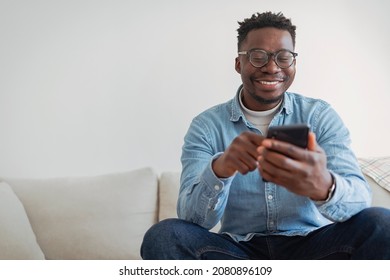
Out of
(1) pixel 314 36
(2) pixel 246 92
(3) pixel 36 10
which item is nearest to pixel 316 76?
(1) pixel 314 36

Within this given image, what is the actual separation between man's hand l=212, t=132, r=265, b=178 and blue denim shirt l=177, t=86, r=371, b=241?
0.07 meters

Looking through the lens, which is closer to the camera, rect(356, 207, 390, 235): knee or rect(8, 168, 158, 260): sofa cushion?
rect(356, 207, 390, 235): knee

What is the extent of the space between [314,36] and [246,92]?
504 millimetres

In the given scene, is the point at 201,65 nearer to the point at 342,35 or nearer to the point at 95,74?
the point at 95,74

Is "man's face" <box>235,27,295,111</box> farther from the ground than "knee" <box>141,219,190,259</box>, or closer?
farther from the ground

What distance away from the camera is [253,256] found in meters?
1.18

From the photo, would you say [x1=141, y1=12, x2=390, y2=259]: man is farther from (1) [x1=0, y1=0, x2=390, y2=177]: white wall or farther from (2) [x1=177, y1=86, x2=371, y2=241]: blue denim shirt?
(1) [x1=0, y1=0, x2=390, y2=177]: white wall

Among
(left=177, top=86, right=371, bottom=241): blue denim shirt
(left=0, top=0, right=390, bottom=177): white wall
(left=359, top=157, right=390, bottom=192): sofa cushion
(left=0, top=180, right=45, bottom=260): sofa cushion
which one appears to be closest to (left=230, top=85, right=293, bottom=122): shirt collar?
(left=177, top=86, right=371, bottom=241): blue denim shirt

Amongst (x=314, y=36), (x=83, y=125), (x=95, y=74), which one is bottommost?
(x=83, y=125)

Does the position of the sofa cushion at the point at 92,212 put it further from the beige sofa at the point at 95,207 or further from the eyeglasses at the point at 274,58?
the eyeglasses at the point at 274,58

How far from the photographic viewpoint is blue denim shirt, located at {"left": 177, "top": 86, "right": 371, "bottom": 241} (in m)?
1.12

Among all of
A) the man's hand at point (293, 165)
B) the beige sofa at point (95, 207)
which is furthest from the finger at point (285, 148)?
the beige sofa at point (95, 207)

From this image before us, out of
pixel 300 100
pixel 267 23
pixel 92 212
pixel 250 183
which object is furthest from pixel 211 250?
pixel 92 212

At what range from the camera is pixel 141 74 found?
178 centimetres
